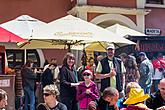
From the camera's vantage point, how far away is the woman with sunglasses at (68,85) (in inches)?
312

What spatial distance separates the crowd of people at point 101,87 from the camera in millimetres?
5570

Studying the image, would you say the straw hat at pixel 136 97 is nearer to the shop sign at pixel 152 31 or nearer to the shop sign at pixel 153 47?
the shop sign at pixel 153 47

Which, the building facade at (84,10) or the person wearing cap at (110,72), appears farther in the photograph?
the building facade at (84,10)

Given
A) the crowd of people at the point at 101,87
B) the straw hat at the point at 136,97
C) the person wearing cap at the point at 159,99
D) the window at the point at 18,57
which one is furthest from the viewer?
the window at the point at 18,57

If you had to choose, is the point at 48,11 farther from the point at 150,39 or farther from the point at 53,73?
the point at 53,73

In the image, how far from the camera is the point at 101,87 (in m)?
8.76

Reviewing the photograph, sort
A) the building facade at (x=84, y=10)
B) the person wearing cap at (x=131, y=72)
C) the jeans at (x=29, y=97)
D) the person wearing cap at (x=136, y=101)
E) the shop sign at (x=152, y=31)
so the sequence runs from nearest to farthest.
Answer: the person wearing cap at (x=136, y=101), the person wearing cap at (x=131, y=72), the jeans at (x=29, y=97), the building facade at (x=84, y=10), the shop sign at (x=152, y=31)

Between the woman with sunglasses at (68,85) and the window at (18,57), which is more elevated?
the window at (18,57)

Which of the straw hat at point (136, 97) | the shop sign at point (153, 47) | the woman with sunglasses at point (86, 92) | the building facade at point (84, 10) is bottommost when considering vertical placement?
the woman with sunglasses at point (86, 92)

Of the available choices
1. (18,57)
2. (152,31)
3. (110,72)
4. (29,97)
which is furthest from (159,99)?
(152,31)

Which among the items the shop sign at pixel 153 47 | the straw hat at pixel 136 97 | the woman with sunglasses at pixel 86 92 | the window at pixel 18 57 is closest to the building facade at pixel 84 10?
the window at pixel 18 57

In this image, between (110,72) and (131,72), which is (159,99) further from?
(131,72)

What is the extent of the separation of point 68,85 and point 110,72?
108 cm

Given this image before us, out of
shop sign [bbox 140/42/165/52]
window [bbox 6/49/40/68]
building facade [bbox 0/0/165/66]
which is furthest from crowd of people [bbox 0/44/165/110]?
window [bbox 6/49/40/68]
